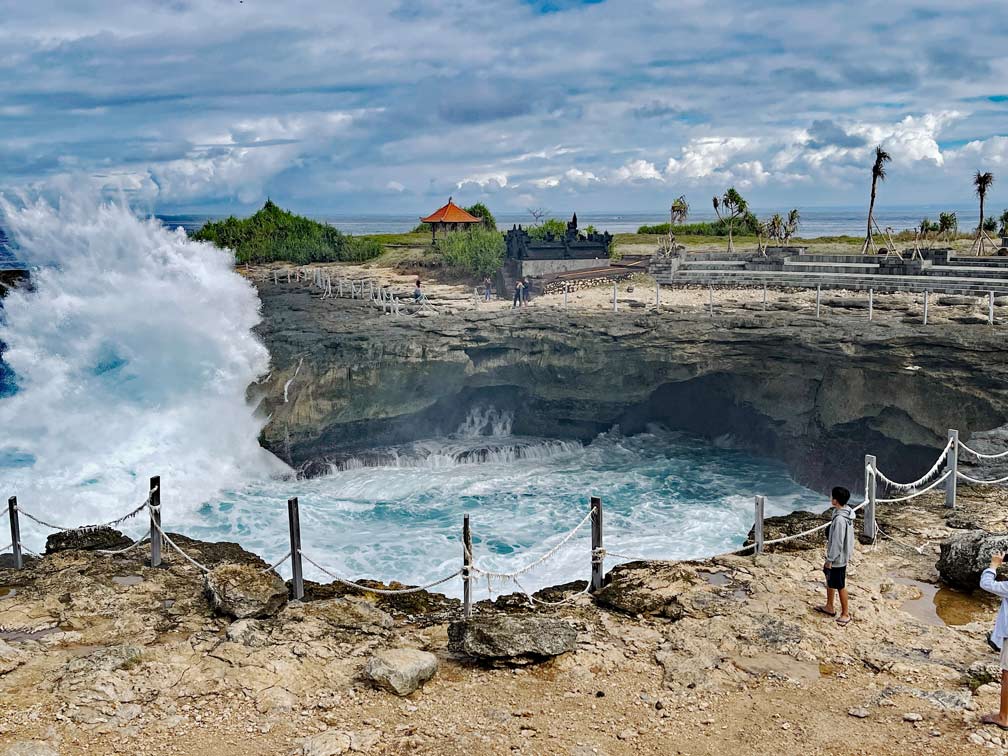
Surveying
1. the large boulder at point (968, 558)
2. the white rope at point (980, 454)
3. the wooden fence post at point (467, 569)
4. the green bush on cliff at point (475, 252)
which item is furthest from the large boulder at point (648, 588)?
the green bush on cliff at point (475, 252)

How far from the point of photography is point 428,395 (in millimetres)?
20781

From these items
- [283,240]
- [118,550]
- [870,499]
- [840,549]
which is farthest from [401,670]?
[283,240]

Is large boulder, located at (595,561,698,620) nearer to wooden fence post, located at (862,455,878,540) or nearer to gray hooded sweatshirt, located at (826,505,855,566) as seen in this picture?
gray hooded sweatshirt, located at (826,505,855,566)

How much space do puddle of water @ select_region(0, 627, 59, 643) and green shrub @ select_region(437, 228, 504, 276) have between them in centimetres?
2360

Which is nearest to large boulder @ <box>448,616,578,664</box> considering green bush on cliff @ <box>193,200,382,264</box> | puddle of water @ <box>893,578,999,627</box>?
puddle of water @ <box>893,578,999,627</box>

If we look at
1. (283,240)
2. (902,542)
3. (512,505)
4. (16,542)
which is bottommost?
(512,505)

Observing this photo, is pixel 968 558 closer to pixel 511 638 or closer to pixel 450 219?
pixel 511 638

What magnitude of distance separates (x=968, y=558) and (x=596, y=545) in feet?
13.0

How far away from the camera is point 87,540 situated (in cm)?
1212

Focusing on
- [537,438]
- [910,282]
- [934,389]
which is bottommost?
[537,438]

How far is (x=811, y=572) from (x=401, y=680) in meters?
5.09

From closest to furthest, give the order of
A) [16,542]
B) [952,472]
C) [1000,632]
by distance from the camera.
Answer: [1000,632]
[16,542]
[952,472]

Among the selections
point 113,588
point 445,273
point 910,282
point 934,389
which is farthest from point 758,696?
point 445,273

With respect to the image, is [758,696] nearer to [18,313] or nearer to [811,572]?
[811,572]
